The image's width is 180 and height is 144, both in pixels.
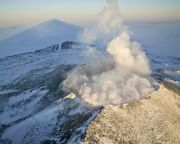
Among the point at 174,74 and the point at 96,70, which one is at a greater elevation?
the point at 96,70

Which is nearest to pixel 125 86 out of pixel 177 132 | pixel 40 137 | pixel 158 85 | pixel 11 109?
pixel 158 85

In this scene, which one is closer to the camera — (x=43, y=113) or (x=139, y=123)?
(x=139, y=123)

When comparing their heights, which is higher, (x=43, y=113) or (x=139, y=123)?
(x=139, y=123)

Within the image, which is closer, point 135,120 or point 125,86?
point 135,120

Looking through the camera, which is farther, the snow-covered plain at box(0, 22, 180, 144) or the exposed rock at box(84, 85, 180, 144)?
the snow-covered plain at box(0, 22, 180, 144)

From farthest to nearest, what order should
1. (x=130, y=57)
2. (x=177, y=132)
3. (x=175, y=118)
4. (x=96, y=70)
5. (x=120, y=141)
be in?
(x=96, y=70), (x=130, y=57), (x=175, y=118), (x=177, y=132), (x=120, y=141)

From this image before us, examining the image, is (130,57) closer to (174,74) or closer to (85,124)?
(85,124)

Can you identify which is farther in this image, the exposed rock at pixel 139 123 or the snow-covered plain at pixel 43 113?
the snow-covered plain at pixel 43 113

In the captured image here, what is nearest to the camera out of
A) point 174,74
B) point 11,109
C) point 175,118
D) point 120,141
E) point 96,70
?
point 120,141
